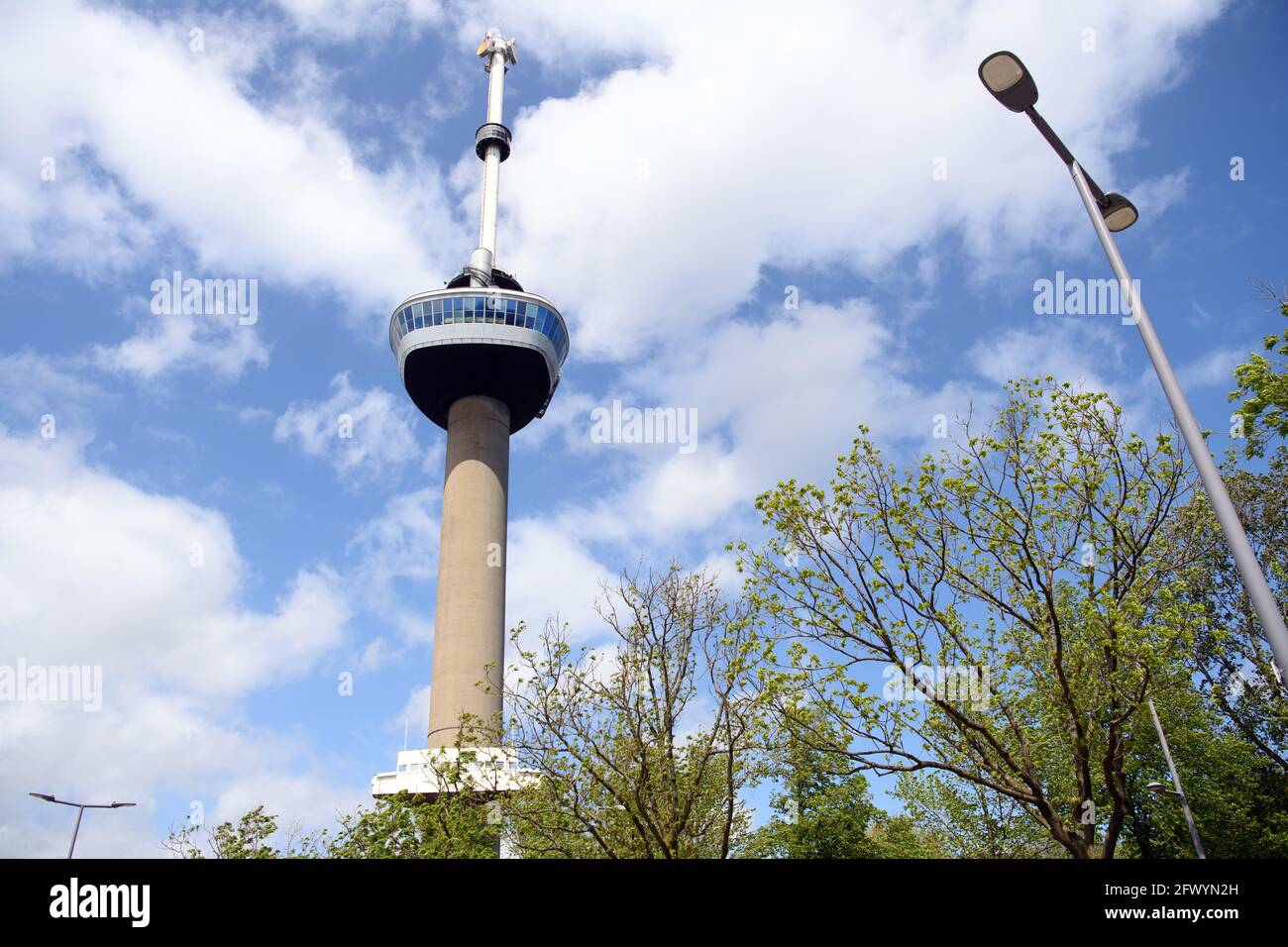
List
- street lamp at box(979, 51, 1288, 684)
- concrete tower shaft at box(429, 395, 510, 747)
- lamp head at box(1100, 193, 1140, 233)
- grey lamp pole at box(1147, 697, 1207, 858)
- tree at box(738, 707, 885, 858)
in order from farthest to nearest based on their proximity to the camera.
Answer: concrete tower shaft at box(429, 395, 510, 747), tree at box(738, 707, 885, 858), grey lamp pole at box(1147, 697, 1207, 858), lamp head at box(1100, 193, 1140, 233), street lamp at box(979, 51, 1288, 684)

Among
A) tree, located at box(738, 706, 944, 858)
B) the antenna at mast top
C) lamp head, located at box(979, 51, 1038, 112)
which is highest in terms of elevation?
the antenna at mast top

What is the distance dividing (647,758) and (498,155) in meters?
73.8

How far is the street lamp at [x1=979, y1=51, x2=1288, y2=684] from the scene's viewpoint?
26.7 feet

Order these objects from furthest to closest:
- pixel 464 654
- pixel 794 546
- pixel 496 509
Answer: pixel 496 509 → pixel 464 654 → pixel 794 546

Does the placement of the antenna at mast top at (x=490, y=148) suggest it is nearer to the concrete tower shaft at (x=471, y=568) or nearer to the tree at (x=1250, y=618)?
the concrete tower shaft at (x=471, y=568)

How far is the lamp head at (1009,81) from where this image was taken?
33.6 feet

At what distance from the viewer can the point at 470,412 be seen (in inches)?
2790

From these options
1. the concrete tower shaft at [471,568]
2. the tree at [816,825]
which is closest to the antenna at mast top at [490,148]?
the concrete tower shaft at [471,568]

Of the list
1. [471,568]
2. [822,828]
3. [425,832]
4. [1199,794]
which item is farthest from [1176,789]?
[471,568]

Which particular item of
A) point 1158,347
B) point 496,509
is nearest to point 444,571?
point 496,509

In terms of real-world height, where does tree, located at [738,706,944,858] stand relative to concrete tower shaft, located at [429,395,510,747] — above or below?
below

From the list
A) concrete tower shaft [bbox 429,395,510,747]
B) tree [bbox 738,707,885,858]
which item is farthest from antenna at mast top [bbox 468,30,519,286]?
tree [bbox 738,707,885,858]

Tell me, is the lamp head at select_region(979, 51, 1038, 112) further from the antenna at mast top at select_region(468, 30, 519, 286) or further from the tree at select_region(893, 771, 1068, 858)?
the antenna at mast top at select_region(468, 30, 519, 286)
